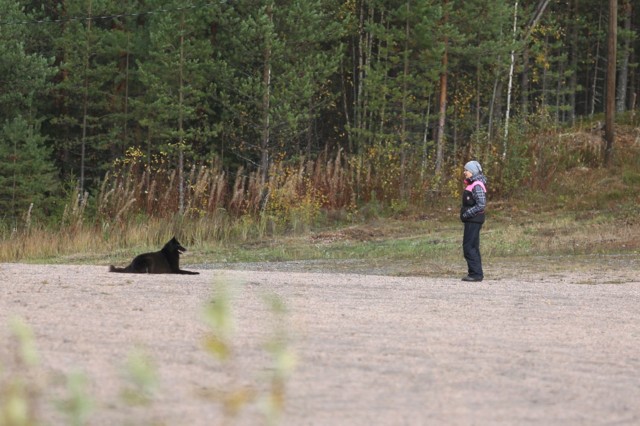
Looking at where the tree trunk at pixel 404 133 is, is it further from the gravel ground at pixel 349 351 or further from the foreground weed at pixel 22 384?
the foreground weed at pixel 22 384

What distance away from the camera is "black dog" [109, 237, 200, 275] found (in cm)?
1428

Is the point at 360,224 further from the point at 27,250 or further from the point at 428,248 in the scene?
the point at 27,250

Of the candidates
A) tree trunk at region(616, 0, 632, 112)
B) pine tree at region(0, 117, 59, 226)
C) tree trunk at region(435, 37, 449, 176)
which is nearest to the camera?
pine tree at region(0, 117, 59, 226)

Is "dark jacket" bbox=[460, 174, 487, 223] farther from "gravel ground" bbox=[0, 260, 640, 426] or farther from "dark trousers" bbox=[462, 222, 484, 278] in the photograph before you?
"gravel ground" bbox=[0, 260, 640, 426]

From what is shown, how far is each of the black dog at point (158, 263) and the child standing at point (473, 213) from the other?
12.3 ft

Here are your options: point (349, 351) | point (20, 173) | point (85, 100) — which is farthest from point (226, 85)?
point (349, 351)

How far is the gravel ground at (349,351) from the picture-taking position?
20.9 feet

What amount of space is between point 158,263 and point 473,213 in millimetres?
4317

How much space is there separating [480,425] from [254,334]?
276cm

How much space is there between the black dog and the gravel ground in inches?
44.5

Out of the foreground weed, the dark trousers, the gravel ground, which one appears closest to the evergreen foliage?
the dark trousers

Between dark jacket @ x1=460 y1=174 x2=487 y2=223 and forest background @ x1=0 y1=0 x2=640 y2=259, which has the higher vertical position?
forest background @ x1=0 y1=0 x2=640 y2=259

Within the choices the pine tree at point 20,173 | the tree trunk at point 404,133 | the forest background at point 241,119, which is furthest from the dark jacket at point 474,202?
the pine tree at point 20,173

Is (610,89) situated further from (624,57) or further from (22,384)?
(22,384)
